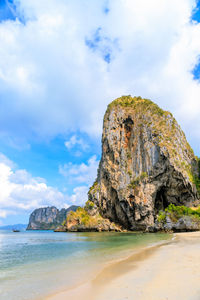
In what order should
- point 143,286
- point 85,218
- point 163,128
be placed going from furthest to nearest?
1. point 85,218
2. point 163,128
3. point 143,286

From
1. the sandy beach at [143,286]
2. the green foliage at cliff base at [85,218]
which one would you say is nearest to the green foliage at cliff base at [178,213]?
the green foliage at cliff base at [85,218]

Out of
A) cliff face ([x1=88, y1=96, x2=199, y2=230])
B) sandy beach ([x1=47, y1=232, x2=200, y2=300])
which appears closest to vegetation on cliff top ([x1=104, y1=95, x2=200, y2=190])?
cliff face ([x1=88, y1=96, x2=199, y2=230])

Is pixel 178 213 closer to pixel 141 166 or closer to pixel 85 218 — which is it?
pixel 141 166

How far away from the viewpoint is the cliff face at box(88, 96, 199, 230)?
56781mm

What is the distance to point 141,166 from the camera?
6456cm

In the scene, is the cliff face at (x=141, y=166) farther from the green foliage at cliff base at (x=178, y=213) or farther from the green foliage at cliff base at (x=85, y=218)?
the green foliage at cliff base at (x=178, y=213)

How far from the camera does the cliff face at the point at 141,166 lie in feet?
186

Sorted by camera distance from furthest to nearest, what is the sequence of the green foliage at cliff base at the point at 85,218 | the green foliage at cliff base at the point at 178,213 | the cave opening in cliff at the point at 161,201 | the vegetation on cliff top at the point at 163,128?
the green foliage at cliff base at the point at 85,218
the cave opening in cliff at the point at 161,201
the vegetation on cliff top at the point at 163,128
the green foliage at cliff base at the point at 178,213

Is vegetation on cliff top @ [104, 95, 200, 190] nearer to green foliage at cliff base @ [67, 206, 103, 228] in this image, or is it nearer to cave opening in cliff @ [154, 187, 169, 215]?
cave opening in cliff @ [154, 187, 169, 215]

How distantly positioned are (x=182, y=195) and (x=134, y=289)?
55.0 metres

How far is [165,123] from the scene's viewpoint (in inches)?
2645

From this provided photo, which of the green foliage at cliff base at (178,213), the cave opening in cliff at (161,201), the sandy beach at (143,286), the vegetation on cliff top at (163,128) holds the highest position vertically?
the vegetation on cliff top at (163,128)

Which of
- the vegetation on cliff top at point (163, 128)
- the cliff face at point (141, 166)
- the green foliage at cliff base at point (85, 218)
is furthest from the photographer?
the green foliage at cliff base at point (85, 218)

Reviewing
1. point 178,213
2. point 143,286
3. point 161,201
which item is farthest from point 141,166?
point 143,286
